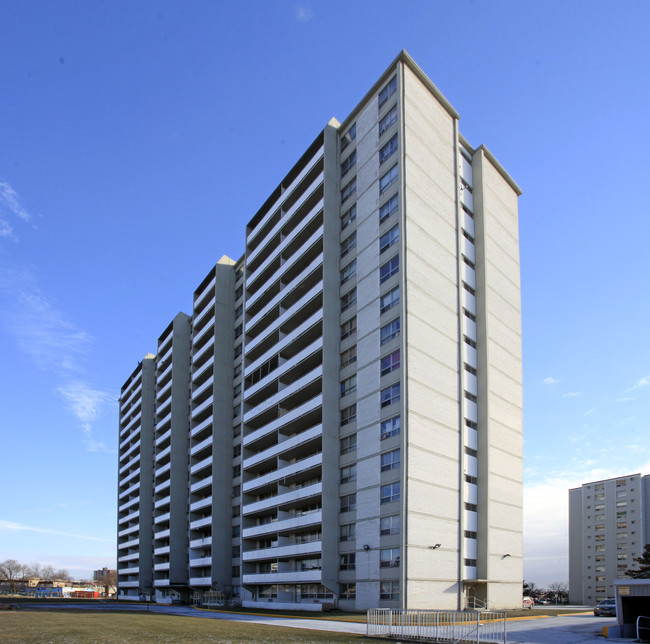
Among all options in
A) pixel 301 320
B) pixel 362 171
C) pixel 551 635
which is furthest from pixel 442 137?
pixel 551 635

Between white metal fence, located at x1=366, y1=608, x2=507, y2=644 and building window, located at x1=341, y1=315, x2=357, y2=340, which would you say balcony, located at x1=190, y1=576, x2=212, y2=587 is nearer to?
building window, located at x1=341, y1=315, x2=357, y2=340

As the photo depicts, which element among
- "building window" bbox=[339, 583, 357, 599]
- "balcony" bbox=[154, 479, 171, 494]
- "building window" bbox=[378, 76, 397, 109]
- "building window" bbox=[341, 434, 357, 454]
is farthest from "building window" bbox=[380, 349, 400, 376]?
"balcony" bbox=[154, 479, 171, 494]

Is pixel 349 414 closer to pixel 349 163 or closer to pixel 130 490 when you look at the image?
pixel 349 163

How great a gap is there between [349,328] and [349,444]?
10.0m

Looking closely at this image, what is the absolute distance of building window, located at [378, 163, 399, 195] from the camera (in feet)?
171

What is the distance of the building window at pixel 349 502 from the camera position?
48781 millimetres

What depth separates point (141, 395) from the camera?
115750 millimetres

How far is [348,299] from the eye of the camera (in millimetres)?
55188

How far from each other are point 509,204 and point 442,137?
14339 millimetres

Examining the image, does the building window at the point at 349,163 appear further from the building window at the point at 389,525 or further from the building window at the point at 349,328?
the building window at the point at 389,525

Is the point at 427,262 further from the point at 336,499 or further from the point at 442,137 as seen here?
the point at 336,499

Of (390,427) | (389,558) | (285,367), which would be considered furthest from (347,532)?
(285,367)

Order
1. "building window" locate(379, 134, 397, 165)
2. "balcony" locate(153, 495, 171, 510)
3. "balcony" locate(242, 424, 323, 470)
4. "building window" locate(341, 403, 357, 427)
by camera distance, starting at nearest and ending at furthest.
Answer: "building window" locate(341, 403, 357, 427)
"balcony" locate(242, 424, 323, 470)
"building window" locate(379, 134, 397, 165)
"balcony" locate(153, 495, 171, 510)

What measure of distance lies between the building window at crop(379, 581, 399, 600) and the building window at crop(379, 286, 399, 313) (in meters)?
20.3
